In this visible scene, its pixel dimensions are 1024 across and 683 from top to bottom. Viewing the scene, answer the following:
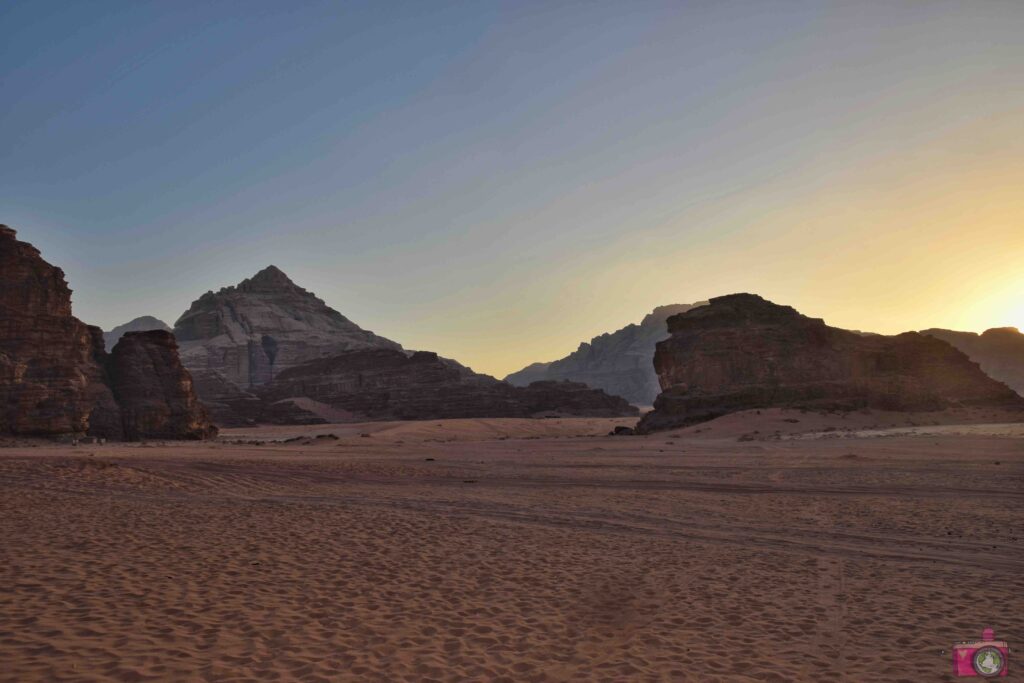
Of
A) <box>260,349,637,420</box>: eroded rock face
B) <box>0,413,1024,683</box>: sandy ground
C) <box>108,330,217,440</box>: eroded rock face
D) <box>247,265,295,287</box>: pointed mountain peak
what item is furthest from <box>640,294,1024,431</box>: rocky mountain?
<box>247,265,295,287</box>: pointed mountain peak

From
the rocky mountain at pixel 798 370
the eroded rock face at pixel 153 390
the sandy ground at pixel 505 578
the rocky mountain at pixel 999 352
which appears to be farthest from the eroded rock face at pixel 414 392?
the sandy ground at pixel 505 578

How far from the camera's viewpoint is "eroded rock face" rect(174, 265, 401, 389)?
14450 cm

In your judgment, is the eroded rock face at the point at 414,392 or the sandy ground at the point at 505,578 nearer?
the sandy ground at the point at 505,578

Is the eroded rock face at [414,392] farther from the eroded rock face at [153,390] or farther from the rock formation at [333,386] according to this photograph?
the eroded rock face at [153,390]

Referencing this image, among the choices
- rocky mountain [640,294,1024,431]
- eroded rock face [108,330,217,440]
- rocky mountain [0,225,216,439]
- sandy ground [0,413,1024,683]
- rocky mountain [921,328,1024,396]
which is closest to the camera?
sandy ground [0,413,1024,683]

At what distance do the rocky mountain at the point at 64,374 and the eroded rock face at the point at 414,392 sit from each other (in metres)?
43.5

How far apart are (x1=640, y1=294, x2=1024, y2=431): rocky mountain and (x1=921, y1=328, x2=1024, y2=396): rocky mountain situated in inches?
2958

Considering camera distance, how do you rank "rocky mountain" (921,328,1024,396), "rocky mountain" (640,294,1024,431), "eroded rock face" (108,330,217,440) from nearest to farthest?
"rocky mountain" (640,294,1024,431) < "eroded rock face" (108,330,217,440) < "rocky mountain" (921,328,1024,396)

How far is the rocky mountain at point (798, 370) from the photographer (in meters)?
46.7

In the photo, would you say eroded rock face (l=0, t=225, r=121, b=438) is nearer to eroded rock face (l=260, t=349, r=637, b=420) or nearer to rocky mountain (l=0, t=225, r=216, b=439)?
rocky mountain (l=0, t=225, r=216, b=439)

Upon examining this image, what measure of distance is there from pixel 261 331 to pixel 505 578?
554 ft

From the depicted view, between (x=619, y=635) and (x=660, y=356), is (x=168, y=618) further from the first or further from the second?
(x=660, y=356)

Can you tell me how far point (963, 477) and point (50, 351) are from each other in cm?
5172

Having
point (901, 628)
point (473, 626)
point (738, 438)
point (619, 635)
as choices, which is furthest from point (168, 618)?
point (738, 438)
